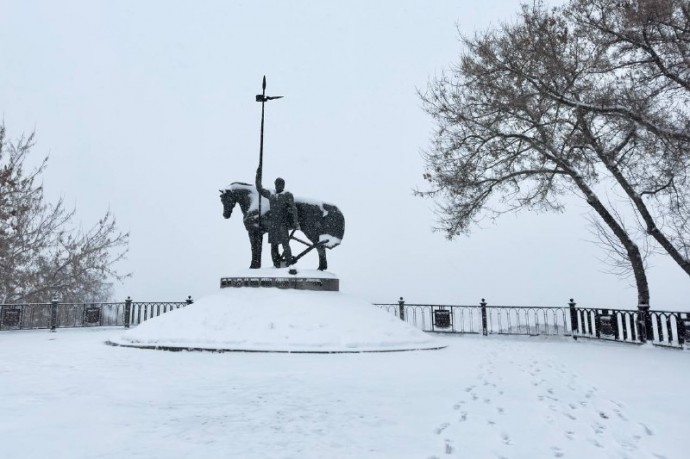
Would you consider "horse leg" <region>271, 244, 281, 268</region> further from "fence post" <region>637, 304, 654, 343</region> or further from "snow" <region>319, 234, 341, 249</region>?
"fence post" <region>637, 304, 654, 343</region>

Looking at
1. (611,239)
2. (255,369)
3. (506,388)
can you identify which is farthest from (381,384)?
(611,239)

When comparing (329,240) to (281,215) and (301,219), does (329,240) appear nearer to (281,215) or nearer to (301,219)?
(301,219)

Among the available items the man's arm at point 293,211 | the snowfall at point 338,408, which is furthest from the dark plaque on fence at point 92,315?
the man's arm at point 293,211

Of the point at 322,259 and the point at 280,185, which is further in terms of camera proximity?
the point at 322,259

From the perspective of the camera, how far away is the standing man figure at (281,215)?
14.1 meters

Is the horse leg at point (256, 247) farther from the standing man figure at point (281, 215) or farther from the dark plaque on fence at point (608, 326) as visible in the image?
the dark plaque on fence at point (608, 326)

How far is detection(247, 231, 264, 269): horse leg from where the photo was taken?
1473cm

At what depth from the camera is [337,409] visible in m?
4.91

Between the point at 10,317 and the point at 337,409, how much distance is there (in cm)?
2098

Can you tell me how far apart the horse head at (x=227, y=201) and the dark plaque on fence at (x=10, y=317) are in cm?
1257

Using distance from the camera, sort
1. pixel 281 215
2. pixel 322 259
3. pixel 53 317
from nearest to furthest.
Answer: pixel 281 215, pixel 322 259, pixel 53 317

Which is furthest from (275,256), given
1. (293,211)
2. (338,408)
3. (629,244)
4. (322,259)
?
(629,244)

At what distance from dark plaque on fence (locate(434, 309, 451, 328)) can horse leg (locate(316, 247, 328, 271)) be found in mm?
6720

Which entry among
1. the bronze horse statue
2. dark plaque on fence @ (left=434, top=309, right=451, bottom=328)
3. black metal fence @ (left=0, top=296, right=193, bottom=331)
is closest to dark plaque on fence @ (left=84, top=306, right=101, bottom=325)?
black metal fence @ (left=0, top=296, right=193, bottom=331)
